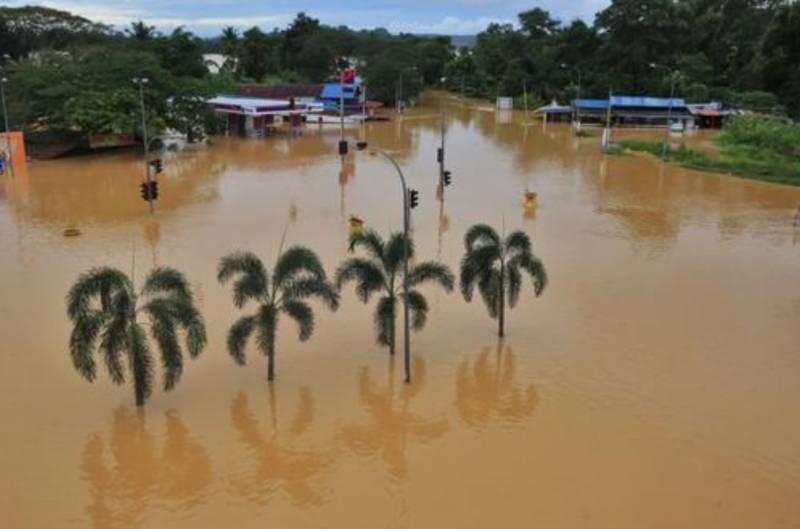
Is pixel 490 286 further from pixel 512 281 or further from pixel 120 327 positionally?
pixel 120 327

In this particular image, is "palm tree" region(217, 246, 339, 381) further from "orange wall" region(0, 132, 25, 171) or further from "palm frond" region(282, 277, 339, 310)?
"orange wall" region(0, 132, 25, 171)

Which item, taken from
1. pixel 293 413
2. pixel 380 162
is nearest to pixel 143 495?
pixel 293 413

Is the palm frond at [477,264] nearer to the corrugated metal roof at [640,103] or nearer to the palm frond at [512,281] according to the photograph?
the palm frond at [512,281]

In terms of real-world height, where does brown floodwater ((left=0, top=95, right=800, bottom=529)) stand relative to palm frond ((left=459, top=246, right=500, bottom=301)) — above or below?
below

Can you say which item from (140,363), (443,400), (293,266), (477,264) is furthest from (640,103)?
(140,363)

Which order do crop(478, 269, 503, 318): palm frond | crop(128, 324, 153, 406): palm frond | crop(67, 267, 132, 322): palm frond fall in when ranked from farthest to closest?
crop(478, 269, 503, 318): palm frond < crop(128, 324, 153, 406): palm frond < crop(67, 267, 132, 322): palm frond

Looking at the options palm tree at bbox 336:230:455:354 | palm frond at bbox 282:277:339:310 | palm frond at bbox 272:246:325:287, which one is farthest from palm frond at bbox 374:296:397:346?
palm frond at bbox 272:246:325:287

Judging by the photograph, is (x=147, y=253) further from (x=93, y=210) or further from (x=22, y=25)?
(x=22, y=25)
